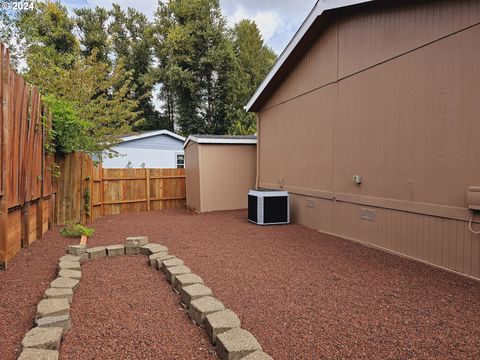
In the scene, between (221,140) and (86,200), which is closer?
(86,200)

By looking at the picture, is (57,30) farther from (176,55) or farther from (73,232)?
(73,232)

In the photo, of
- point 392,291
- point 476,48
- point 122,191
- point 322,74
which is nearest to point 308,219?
point 322,74

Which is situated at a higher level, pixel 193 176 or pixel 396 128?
pixel 396 128

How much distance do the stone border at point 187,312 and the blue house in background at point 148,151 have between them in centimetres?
1163

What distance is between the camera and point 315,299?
10.3 feet

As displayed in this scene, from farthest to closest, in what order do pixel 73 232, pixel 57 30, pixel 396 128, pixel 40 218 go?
pixel 57 30 → pixel 73 232 → pixel 40 218 → pixel 396 128

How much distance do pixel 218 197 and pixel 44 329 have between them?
7.55 meters

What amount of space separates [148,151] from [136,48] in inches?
446

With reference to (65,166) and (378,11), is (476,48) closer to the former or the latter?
(378,11)

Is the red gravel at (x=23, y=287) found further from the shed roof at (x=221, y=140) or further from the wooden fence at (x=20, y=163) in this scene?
the shed roof at (x=221, y=140)

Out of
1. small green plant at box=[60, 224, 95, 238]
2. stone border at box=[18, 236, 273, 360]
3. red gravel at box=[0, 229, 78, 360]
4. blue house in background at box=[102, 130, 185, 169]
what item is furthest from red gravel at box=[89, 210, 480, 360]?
blue house in background at box=[102, 130, 185, 169]

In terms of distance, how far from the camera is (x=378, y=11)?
16.7 feet

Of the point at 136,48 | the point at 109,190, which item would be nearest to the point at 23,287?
the point at 109,190

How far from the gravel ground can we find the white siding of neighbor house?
10290 millimetres
